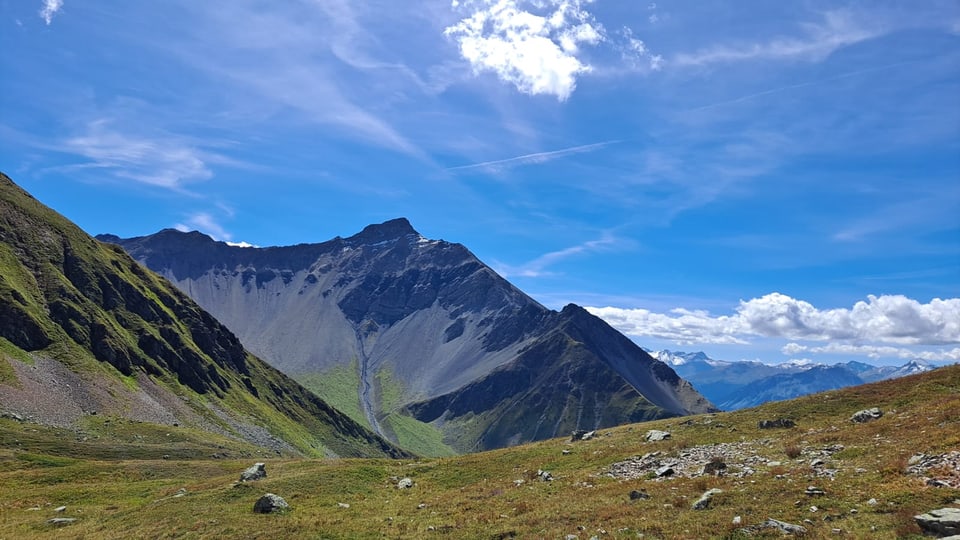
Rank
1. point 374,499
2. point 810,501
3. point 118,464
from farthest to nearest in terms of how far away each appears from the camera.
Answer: point 118,464 < point 374,499 < point 810,501

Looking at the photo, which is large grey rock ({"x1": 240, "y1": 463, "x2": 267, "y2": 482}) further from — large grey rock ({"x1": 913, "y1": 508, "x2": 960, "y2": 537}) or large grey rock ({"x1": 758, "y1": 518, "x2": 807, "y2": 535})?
large grey rock ({"x1": 913, "y1": 508, "x2": 960, "y2": 537})

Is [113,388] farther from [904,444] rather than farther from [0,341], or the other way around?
[904,444]

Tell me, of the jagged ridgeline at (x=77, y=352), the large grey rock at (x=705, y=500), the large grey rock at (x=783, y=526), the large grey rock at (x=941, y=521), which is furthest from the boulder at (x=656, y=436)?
the jagged ridgeline at (x=77, y=352)

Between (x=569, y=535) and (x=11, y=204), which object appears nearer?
(x=569, y=535)

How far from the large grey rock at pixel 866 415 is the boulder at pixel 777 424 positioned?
4501 millimetres

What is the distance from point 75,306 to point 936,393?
671 ft

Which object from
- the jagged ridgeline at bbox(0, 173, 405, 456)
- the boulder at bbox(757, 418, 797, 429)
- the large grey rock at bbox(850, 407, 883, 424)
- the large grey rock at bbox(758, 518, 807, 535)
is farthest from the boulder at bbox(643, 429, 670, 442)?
the jagged ridgeline at bbox(0, 173, 405, 456)

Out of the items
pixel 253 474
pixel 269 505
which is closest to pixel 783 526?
pixel 269 505

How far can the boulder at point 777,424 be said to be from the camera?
45.4m

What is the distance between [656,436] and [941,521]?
105 ft

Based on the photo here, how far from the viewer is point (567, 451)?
4959cm

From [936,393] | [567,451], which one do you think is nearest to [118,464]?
[567,451]

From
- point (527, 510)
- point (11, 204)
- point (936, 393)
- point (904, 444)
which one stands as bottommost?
point (527, 510)

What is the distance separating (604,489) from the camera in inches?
1309
